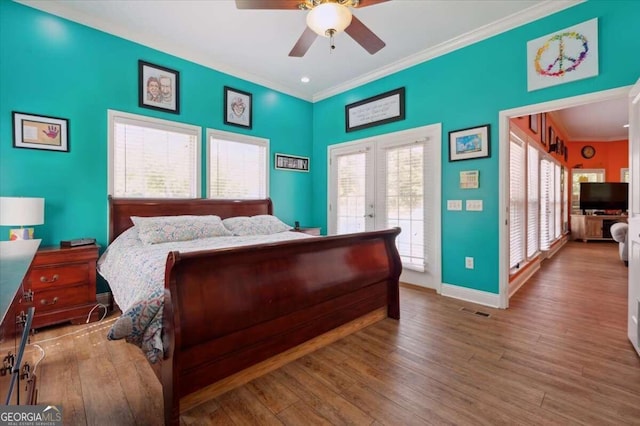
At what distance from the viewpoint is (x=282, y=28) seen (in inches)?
126

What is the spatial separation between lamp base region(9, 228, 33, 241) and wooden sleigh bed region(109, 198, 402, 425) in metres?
1.97

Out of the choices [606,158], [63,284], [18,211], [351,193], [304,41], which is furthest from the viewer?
[606,158]

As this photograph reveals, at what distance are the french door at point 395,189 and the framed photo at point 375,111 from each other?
26 centimetres

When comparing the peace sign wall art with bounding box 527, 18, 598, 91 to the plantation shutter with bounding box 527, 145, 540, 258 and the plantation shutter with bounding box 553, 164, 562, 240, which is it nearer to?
the plantation shutter with bounding box 527, 145, 540, 258

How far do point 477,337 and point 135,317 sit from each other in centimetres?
259

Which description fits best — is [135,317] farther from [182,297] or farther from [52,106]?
[52,106]

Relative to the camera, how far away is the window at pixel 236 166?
4051 millimetres

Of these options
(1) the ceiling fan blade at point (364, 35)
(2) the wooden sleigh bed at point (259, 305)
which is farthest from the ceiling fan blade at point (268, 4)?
(2) the wooden sleigh bed at point (259, 305)

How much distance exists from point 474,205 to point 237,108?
3.49 metres

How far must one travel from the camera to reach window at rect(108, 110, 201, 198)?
328 cm

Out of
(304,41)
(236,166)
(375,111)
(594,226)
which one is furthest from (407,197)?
(594,226)

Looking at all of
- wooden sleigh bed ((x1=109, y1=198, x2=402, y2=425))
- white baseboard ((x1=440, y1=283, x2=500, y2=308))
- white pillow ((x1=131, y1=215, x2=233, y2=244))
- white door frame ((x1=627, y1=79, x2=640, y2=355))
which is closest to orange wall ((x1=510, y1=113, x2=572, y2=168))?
white door frame ((x1=627, y1=79, x2=640, y2=355))

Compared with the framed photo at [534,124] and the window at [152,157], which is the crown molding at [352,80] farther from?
the framed photo at [534,124]

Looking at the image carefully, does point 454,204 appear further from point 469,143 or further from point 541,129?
point 541,129
